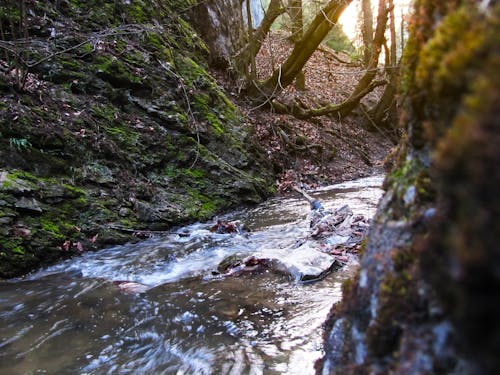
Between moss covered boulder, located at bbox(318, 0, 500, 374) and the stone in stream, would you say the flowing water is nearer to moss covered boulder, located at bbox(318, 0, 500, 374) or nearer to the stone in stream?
the stone in stream

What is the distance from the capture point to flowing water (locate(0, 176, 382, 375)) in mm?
2617

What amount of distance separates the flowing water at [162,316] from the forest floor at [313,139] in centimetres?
525

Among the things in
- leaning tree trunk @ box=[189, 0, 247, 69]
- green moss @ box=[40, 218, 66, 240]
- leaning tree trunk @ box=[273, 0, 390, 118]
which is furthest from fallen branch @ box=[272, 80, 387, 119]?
Answer: green moss @ box=[40, 218, 66, 240]

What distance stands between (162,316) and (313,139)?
31.3 ft

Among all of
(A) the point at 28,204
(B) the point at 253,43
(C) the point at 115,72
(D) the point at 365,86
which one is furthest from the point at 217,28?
(A) the point at 28,204

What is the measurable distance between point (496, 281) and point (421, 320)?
43cm

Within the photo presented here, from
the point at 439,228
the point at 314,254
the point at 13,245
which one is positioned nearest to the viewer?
the point at 439,228

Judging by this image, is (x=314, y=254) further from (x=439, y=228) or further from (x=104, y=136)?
(x=104, y=136)

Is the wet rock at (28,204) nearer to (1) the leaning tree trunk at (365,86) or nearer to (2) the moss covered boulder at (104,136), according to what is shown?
(2) the moss covered boulder at (104,136)

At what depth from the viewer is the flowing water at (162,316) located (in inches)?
103

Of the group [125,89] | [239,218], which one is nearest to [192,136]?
[125,89]

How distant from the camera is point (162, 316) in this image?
3.34m

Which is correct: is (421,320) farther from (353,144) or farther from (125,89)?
(353,144)

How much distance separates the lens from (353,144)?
13820 millimetres
